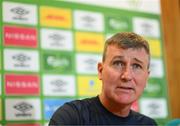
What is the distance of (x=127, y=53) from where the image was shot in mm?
1404

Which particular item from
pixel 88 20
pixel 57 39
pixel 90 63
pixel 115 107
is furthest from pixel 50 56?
pixel 115 107

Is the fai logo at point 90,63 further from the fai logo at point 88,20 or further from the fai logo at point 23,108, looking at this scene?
the fai logo at point 23,108

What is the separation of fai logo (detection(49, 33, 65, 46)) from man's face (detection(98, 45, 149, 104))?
2.26 ft

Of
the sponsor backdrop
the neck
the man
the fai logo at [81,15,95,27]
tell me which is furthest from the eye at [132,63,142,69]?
the fai logo at [81,15,95,27]

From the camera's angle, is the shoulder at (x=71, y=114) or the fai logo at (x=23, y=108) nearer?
the shoulder at (x=71, y=114)

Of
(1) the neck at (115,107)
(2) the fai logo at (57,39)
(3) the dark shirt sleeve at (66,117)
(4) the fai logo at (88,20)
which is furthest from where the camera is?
(4) the fai logo at (88,20)

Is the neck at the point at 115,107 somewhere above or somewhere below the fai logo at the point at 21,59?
below

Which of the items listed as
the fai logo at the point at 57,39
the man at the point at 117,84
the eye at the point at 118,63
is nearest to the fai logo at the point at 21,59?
the fai logo at the point at 57,39

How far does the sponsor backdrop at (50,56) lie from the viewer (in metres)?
1.88

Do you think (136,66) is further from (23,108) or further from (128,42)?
(23,108)

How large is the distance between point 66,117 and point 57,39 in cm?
82

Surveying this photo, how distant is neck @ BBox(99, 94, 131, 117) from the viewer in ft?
4.78

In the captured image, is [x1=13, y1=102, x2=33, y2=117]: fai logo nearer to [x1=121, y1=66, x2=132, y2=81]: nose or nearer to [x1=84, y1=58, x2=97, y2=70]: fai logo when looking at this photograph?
[x1=84, y1=58, x2=97, y2=70]: fai logo

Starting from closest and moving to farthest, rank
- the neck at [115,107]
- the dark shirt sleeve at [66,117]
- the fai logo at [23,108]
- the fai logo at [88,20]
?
the dark shirt sleeve at [66,117] → the neck at [115,107] → the fai logo at [23,108] → the fai logo at [88,20]
